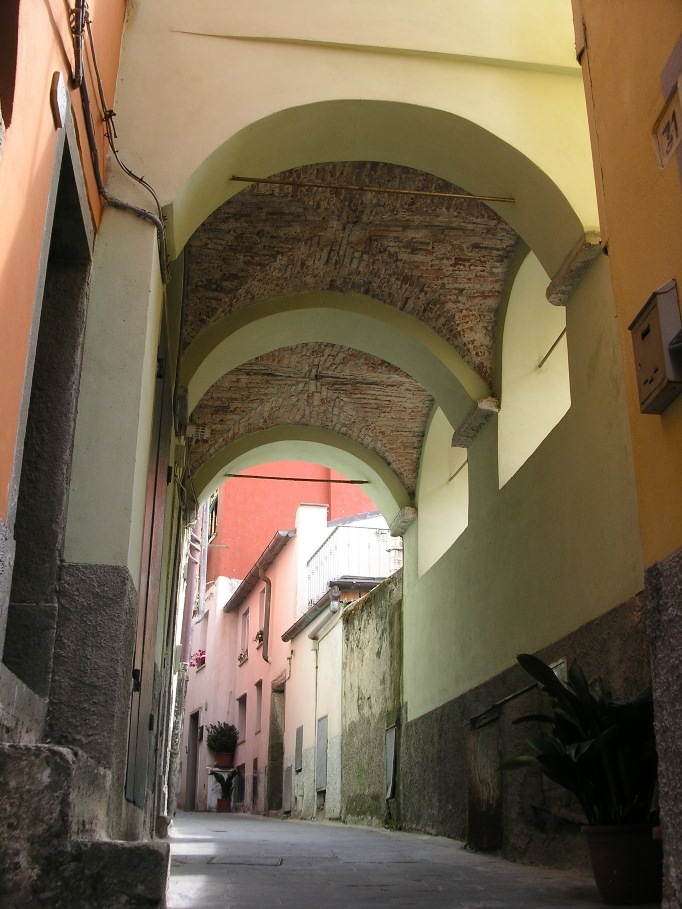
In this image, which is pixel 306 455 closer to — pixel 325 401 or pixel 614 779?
pixel 325 401

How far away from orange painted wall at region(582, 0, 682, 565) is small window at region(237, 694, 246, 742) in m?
23.0

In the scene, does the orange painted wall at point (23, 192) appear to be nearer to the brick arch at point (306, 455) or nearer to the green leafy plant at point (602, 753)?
the green leafy plant at point (602, 753)

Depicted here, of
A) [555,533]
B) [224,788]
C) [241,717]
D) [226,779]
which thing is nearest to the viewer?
[555,533]

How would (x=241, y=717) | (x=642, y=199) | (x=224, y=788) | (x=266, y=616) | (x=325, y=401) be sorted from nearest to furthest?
(x=642, y=199), (x=325, y=401), (x=266, y=616), (x=224, y=788), (x=241, y=717)

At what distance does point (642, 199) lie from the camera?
3.36 m

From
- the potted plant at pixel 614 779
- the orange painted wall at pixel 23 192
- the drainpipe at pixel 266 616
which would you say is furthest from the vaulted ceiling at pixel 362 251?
the drainpipe at pixel 266 616

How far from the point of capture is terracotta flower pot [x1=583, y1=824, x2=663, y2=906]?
12.8ft

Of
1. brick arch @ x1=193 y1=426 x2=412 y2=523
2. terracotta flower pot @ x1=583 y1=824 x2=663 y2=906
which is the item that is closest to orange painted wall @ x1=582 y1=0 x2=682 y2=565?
terracotta flower pot @ x1=583 y1=824 x2=663 y2=906

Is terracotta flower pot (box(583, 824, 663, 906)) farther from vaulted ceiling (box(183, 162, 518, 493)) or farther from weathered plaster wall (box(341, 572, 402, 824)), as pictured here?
weathered plaster wall (box(341, 572, 402, 824))

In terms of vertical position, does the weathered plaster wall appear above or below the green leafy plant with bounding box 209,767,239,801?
above

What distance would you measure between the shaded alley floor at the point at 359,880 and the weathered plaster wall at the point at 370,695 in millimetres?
4549

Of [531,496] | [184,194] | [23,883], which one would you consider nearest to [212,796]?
[531,496]

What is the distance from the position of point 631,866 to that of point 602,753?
48 centimetres

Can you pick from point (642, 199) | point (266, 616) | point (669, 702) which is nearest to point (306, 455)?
point (642, 199)
